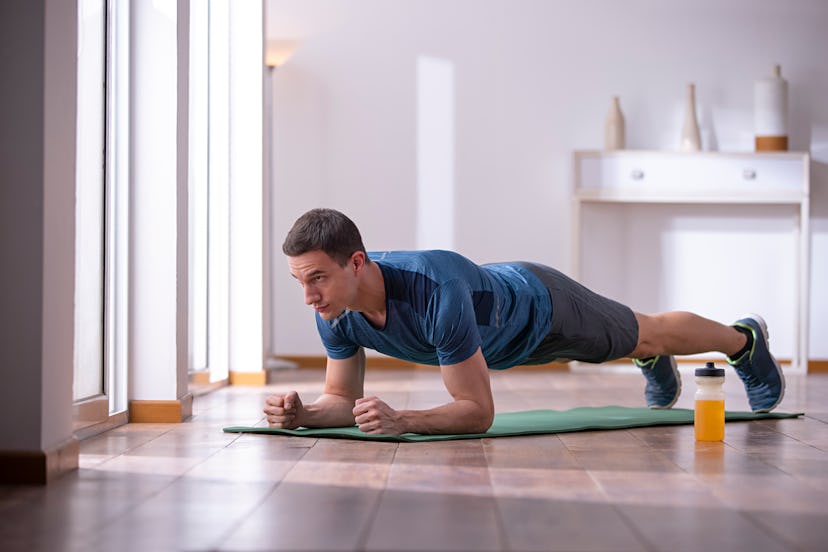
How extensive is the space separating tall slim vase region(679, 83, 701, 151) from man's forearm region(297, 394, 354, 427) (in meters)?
3.36

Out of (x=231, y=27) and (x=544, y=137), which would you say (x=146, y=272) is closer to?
(x=231, y=27)

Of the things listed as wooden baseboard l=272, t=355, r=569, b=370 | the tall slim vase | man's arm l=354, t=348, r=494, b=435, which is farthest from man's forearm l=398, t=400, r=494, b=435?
the tall slim vase

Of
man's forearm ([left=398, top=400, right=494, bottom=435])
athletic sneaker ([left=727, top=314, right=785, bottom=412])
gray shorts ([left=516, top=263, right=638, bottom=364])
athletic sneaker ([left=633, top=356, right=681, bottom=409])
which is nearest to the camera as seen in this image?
man's forearm ([left=398, top=400, right=494, bottom=435])

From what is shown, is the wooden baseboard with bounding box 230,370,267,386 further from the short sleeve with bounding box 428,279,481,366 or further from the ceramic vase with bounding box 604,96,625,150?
the short sleeve with bounding box 428,279,481,366

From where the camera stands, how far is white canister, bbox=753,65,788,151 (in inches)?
215

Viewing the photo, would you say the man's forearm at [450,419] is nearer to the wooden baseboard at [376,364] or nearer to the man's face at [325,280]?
the man's face at [325,280]

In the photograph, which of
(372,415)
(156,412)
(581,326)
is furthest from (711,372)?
(156,412)

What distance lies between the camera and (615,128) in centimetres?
548

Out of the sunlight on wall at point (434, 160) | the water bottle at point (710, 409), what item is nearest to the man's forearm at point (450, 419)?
the water bottle at point (710, 409)

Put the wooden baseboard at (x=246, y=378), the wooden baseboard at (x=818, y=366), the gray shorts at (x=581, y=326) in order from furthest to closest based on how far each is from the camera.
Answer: the wooden baseboard at (x=818, y=366), the wooden baseboard at (x=246, y=378), the gray shorts at (x=581, y=326)

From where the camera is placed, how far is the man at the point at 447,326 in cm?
236

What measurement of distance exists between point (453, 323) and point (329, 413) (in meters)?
0.49

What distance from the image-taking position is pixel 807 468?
218 cm

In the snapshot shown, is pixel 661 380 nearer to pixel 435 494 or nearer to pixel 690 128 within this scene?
pixel 435 494
